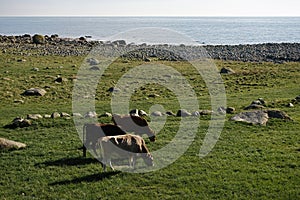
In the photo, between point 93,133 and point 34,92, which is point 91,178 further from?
point 34,92

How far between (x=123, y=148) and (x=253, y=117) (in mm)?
10005

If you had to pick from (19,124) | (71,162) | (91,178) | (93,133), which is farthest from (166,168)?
(19,124)

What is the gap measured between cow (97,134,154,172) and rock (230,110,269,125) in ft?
28.0

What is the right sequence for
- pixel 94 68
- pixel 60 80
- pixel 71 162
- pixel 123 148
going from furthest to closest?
pixel 94 68 < pixel 60 80 < pixel 71 162 < pixel 123 148

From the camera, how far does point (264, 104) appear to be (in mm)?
26328

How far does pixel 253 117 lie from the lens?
68.8ft

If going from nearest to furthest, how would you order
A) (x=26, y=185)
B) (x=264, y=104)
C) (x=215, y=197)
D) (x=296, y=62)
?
(x=215, y=197) → (x=26, y=185) → (x=264, y=104) → (x=296, y=62)

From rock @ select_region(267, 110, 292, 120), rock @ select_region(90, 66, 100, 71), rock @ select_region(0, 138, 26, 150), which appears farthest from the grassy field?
rock @ select_region(90, 66, 100, 71)

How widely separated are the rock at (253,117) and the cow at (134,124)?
590cm

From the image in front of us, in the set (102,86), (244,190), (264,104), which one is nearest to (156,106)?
(264,104)

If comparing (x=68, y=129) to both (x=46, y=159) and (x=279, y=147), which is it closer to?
(x=46, y=159)

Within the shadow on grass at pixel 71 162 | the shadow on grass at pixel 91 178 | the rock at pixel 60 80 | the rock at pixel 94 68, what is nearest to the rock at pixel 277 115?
the shadow on grass at pixel 71 162

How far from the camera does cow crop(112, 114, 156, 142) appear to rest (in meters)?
17.6

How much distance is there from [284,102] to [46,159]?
713 inches
